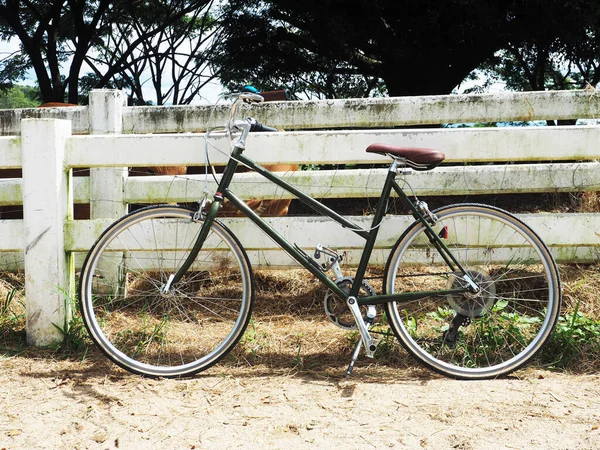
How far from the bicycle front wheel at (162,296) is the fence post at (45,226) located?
0.76 ft

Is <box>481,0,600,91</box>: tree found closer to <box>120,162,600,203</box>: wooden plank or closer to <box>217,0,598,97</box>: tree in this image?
<box>217,0,598,97</box>: tree

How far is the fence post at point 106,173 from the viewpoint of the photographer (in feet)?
15.6

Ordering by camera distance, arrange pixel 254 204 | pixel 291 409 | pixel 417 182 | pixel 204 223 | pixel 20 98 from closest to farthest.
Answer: pixel 291 409 → pixel 204 223 → pixel 417 182 → pixel 254 204 → pixel 20 98

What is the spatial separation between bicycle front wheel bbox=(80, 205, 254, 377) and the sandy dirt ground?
190mm

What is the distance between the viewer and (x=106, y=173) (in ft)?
15.7

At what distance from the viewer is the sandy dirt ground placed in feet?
9.37

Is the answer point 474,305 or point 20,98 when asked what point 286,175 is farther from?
point 20,98

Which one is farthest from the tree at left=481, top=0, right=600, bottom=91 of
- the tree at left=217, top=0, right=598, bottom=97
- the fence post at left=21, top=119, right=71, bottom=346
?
the fence post at left=21, top=119, right=71, bottom=346

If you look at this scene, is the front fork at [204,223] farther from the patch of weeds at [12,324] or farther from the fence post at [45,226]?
the patch of weeds at [12,324]

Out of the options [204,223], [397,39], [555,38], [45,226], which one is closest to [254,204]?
[204,223]

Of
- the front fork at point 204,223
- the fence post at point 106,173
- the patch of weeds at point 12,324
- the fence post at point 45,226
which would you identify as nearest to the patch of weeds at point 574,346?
the front fork at point 204,223

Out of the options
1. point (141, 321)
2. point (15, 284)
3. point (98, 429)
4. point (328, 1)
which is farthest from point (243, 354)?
point (328, 1)

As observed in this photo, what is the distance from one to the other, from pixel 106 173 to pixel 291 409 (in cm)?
243

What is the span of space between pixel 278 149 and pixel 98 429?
182 centimetres
